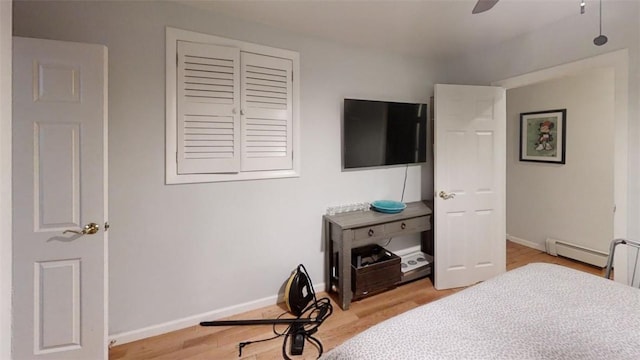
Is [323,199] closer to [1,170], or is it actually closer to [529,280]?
[529,280]

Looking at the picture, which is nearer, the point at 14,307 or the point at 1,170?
the point at 1,170

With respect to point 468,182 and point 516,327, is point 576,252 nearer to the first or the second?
point 468,182

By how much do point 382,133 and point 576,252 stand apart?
109 inches

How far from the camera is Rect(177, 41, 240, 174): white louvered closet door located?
6.66ft

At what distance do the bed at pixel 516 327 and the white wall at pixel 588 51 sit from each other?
107 cm

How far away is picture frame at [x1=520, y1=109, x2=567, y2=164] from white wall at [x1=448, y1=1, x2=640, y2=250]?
134 cm

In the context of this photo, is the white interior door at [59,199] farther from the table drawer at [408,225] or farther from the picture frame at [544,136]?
the picture frame at [544,136]

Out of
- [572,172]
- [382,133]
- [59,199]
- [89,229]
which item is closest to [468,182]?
[382,133]

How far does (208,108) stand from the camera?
2.10 meters

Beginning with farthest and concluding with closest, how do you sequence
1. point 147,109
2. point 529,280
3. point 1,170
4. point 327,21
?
point 327,21 → point 147,109 → point 529,280 → point 1,170

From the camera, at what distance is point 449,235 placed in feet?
9.04

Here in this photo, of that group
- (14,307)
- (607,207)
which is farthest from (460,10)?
(14,307)

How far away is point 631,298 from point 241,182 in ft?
7.76

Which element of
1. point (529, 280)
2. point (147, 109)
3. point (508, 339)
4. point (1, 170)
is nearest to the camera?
point (508, 339)
